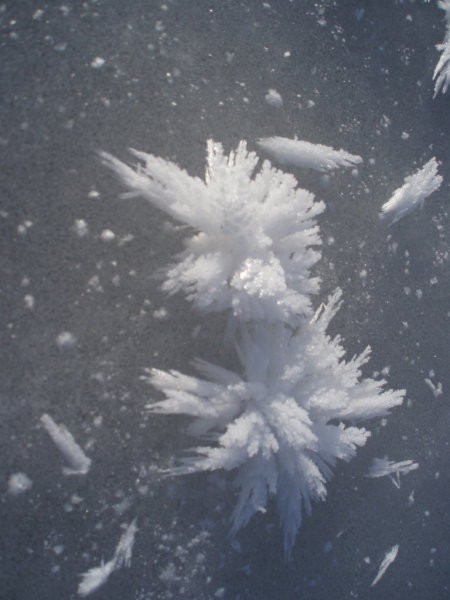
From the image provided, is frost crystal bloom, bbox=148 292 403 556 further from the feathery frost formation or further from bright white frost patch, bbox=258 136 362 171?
bright white frost patch, bbox=258 136 362 171

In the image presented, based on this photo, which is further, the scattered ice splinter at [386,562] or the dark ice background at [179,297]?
the scattered ice splinter at [386,562]

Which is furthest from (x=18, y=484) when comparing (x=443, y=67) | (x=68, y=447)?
(x=443, y=67)

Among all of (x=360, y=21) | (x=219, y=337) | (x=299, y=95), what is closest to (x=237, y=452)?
(x=219, y=337)

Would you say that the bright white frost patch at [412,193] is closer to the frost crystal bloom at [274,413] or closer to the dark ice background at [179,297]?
the dark ice background at [179,297]

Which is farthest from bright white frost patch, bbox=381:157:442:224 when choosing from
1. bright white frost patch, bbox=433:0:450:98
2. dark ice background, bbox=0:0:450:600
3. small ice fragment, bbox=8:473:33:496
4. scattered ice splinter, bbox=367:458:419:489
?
small ice fragment, bbox=8:473:33:496

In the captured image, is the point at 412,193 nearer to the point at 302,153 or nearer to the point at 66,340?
the point at 302,153

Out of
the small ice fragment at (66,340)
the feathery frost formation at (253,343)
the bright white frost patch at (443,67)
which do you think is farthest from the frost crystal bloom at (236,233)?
the bright white frost patch at (443,67)
